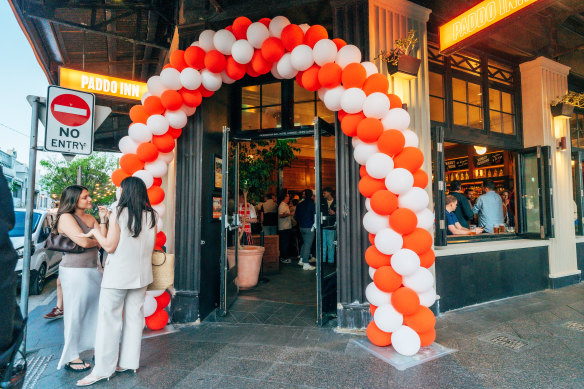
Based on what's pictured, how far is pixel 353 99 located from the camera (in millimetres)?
3354

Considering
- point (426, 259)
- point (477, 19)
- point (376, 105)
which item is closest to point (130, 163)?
point (376, 105)

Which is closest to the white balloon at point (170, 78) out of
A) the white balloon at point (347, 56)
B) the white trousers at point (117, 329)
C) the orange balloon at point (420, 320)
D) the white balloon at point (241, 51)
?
the white balloon at point (241, 51)

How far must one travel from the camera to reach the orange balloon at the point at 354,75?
338 cm

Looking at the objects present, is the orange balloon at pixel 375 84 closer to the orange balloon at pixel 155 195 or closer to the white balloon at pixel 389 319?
the white balloon at pixel 389 319

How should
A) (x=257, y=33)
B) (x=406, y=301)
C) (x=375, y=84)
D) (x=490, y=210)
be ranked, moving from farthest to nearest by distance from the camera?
(x=490, y=210) < (x=257, y=33) < (x=375, y=84) < (x=406, y=301)

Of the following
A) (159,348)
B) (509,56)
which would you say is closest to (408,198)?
(159,348)

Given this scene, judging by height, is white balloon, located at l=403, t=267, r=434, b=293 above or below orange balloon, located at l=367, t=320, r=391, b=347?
above

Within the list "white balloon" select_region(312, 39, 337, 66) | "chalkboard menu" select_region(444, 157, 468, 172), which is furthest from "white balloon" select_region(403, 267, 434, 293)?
"chalkboard menu" select_region(444, 157, 468, 172)

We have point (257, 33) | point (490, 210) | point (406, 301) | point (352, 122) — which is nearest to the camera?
point (406, 301)

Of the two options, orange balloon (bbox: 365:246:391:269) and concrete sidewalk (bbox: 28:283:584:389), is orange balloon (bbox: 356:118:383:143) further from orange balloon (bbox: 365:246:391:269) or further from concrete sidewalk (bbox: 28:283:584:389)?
concrete sidewalk (bbox: 28:283:584:389)

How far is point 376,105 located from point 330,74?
0.59 meters

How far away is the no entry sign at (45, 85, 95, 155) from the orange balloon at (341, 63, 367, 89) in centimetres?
A: 262

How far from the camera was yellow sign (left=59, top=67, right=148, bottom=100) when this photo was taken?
15.7ft

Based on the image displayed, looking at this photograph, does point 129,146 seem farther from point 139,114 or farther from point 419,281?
point 419,281
